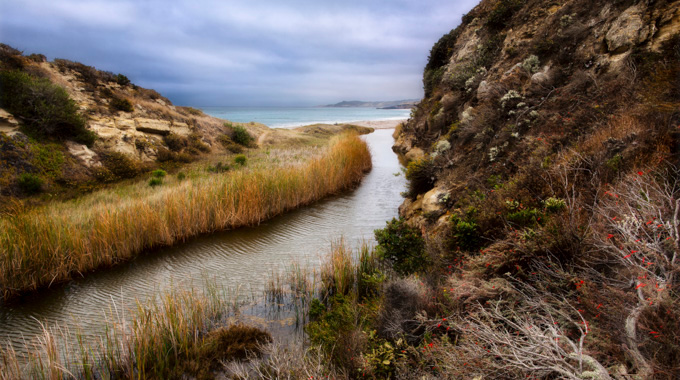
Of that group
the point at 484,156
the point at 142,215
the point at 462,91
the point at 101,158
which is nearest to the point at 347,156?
the point at 462,91

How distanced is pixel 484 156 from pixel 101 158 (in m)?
17.8

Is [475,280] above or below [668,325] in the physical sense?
below

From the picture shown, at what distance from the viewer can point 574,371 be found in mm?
2447

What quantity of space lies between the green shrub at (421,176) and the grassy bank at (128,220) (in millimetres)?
4579

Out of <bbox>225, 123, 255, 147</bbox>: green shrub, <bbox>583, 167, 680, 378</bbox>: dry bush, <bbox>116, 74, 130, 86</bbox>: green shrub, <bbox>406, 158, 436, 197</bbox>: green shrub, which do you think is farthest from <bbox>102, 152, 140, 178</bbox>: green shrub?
<bbox>583, 167, 680, 378</bbox>: dry bush

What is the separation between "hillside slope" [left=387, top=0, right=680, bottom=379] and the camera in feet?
8.56

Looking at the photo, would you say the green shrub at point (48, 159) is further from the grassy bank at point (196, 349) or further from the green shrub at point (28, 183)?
the grassy bank at point (196, 349)

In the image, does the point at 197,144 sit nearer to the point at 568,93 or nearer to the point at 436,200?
the point at 436,200

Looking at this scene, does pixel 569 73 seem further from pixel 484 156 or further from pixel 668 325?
pixel 668 325

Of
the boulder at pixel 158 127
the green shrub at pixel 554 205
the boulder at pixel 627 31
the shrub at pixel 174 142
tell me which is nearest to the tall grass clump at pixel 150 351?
the green shrub at pixel 554 205

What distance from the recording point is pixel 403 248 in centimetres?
638

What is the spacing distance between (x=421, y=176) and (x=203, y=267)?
7459mm

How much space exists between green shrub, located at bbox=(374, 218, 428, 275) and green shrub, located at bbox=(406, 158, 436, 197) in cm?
466

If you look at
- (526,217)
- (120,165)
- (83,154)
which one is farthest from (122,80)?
(526,217)
